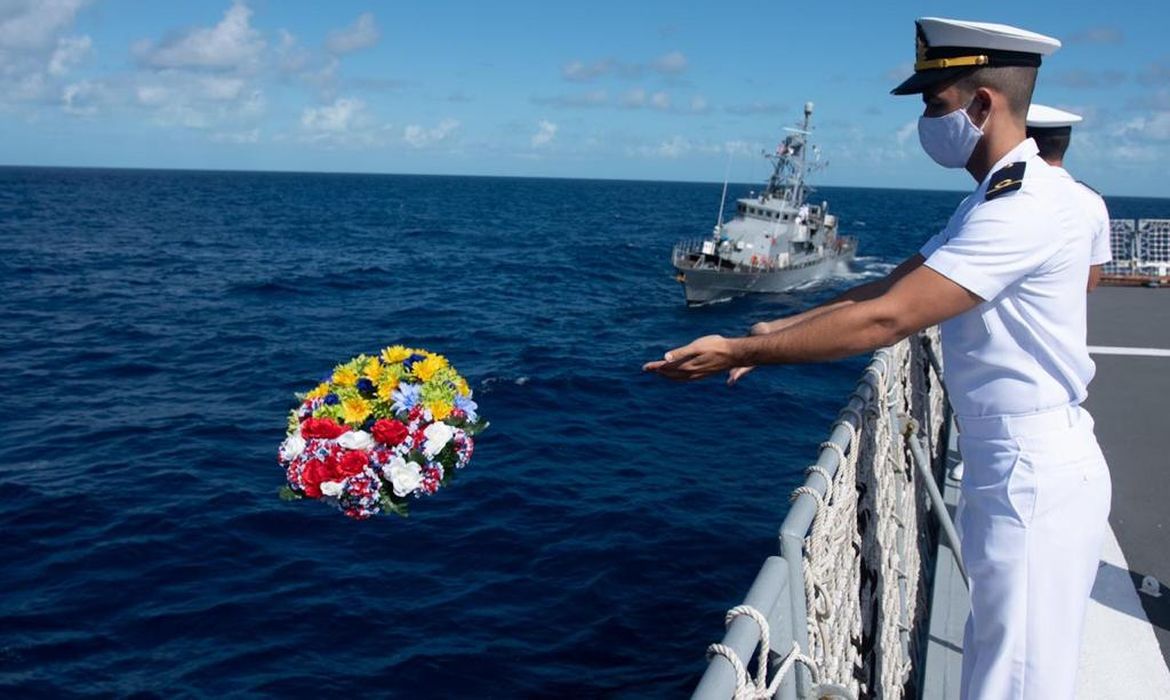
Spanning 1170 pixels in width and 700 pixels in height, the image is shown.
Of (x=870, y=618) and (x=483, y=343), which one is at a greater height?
(x=870, y=618)

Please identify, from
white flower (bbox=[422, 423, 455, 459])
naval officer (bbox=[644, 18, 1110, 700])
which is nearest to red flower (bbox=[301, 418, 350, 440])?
white flower (bbox=[422, 423, 455, 459])

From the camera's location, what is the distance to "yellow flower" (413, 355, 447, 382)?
4.52m

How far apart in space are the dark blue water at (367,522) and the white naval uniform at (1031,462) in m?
8.67

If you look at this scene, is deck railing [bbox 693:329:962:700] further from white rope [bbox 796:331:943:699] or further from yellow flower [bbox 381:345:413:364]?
yellow flower [bbox 381:345:413:364]

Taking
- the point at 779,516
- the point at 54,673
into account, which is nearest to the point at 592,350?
the point at 779,516

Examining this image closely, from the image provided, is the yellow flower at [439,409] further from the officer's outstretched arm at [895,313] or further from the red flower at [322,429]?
the officer's outstretched arm at [895,313]

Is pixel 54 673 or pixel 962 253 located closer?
pixel 962 253

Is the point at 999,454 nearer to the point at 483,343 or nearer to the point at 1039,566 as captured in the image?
the point at 1039,566

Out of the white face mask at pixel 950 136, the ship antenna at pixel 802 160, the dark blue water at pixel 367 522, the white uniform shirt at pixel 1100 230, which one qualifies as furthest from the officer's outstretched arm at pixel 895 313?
the ship antenna at pixel 802 160

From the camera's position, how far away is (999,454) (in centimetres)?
240

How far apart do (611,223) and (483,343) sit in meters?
69.0

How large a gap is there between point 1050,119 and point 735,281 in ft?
133

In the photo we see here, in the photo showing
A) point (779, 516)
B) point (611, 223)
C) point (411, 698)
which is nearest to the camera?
point (411, 698)

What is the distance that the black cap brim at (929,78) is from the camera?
2350mm
